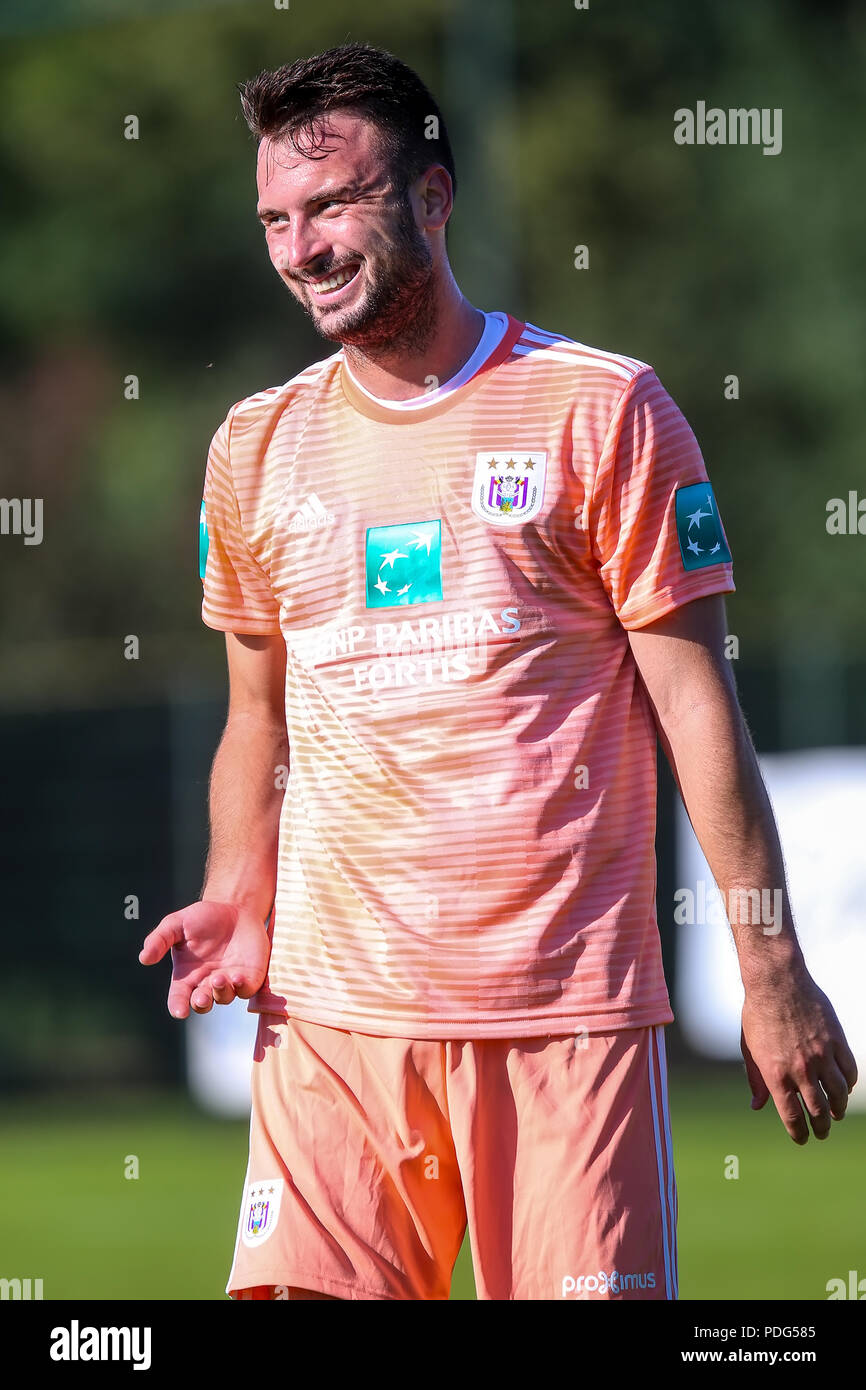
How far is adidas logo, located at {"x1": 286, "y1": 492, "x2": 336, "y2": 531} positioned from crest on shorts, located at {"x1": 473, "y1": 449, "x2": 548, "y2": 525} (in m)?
0.27

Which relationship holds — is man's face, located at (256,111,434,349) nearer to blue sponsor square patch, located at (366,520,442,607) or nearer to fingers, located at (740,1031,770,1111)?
blue sponsor square patch, located at (366,520,442,607)

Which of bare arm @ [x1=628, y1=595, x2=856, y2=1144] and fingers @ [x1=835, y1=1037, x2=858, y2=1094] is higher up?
bare arm @ [x1=628, y1=595, x2=856, y2=1144]

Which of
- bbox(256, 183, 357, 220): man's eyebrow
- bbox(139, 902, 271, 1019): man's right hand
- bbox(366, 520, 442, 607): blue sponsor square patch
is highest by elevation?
bbox(256, 183, 357, 220): man's eyebrow

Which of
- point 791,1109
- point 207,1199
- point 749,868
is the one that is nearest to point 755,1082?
point 791,1109

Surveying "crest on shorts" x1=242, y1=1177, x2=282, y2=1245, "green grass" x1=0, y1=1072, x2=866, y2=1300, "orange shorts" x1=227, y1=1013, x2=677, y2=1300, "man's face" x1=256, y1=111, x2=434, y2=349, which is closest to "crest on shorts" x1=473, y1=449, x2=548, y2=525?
"man's face" x1=256, y1=111, x2=434, y2=349

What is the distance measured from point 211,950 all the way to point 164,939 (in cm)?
9

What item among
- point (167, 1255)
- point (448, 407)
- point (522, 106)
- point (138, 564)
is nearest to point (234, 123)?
point (522, 106)

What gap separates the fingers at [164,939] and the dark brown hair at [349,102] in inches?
51.2

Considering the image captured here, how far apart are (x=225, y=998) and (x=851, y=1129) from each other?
7.30 meters

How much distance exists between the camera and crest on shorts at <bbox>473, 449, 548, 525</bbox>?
314 centimetres

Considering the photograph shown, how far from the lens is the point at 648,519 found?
311cm

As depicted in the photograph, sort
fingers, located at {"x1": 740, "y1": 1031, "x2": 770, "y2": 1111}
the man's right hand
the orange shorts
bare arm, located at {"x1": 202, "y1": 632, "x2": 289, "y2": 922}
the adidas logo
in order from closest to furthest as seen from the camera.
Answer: the orange shorts
fingers, located at {"x1": 740, "y1": 1031, "x2": 770, "y2": 1111}
the adidas logo
the man's right hand
bare arm, located at {"x1": 202, "y1": 632, "x2": 289, "y2": 922}

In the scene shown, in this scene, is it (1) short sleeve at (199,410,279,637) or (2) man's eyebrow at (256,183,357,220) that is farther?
(1) short sleeve at (199,410,279,637)

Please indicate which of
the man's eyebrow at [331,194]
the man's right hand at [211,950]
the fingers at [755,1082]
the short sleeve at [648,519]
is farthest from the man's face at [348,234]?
the fingers at [755,1082]
